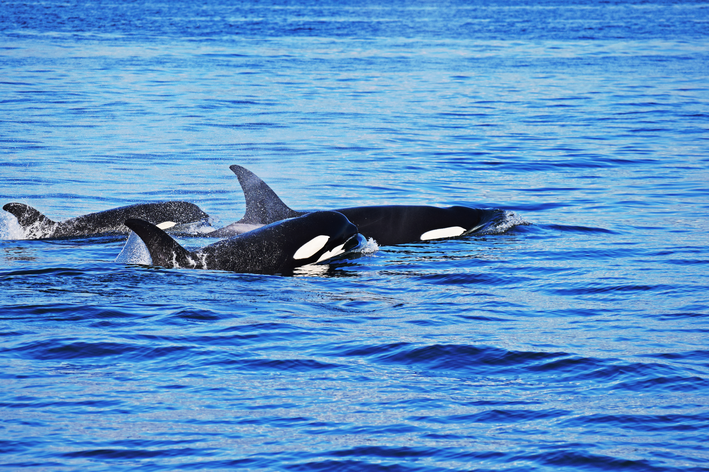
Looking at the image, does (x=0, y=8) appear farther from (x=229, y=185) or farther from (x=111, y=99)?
(x=229, y=185)

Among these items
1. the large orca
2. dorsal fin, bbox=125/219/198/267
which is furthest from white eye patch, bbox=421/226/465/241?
→ dorsal fin, bbox=125/219/198/267

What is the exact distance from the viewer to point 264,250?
932cm

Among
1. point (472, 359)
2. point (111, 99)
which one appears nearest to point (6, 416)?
point (472, 359)

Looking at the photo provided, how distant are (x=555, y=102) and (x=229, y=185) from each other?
43.2ft

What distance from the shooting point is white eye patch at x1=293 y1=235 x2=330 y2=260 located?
9.45 meters

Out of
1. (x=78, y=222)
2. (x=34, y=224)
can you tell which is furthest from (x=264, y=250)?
(x=34, y=224)

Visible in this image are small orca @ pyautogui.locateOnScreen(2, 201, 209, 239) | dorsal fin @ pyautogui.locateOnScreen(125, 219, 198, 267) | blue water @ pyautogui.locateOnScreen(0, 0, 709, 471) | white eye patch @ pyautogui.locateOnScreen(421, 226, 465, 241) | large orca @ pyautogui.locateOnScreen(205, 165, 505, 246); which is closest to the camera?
blue water @ pyautogui.locateOnScreen(0, 0, 709, 471)

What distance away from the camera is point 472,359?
7008 millimetres

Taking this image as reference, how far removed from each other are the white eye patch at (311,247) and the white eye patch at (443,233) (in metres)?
1.74

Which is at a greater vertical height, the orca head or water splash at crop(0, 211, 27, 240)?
the orca head

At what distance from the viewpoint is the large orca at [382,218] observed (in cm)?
1084

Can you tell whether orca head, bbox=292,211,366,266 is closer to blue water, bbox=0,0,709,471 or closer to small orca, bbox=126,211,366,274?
small orca, bbox=126,211,366,274

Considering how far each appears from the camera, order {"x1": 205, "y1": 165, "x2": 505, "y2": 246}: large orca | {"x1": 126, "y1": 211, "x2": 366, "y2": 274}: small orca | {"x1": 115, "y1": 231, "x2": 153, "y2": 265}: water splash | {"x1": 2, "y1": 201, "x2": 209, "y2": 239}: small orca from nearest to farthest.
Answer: {"x1": 126, "y1": 211, "x2": 366, "y2": 274}: small orca → {"x1": 115, "y1": 231, "x2": 153, "y2": 265}: water splash → {"x1": 205, "y1": 165, "x2": 505, "y2": 246}: large orca → {"x1": 2, "y1": 201, "x2": 209, "y2": 239}: small orca

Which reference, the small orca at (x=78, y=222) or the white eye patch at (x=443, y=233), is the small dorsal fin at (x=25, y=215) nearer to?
the small orca at (x=78, y=222)
